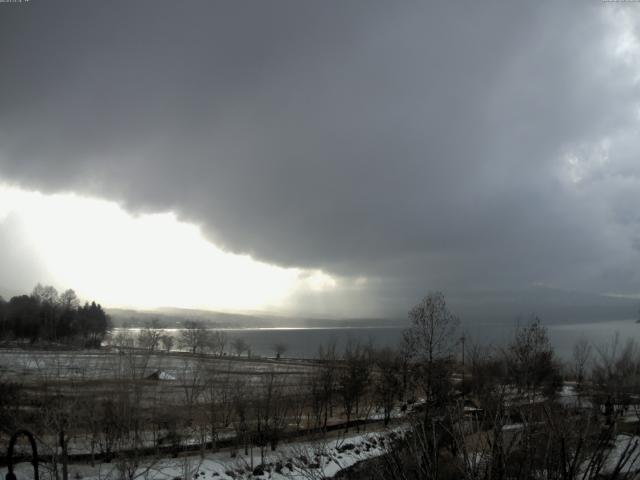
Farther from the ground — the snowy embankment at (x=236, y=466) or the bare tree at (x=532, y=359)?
the bare tree at (x=532, y=359)

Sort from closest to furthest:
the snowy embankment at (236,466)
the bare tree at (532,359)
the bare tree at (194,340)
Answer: the snowy embankment at (236,466), the bare tree at (532,359), the bare tree at (194,340)

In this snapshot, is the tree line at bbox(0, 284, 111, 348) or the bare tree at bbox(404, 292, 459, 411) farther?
the tree line at bbox(0, 284, 111, 348)

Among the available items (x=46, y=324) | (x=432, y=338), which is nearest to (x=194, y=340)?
(x=46, y=324)

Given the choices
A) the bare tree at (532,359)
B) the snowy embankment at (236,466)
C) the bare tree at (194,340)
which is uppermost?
the bare tree at (532,359)

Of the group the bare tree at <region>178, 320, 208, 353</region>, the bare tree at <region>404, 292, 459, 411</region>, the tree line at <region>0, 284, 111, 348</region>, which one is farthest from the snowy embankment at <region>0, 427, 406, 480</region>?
the bare tree at <region>178, 320, 208, 353</region>

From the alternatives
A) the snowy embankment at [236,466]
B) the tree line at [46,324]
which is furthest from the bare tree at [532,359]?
the tree line at [46,324]

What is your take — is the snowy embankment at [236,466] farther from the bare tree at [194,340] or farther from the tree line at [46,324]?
the bare tree at [194,340]

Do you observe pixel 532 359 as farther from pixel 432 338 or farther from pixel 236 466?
pixel 236 466

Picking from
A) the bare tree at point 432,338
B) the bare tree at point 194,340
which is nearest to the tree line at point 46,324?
the bare tree at point 194,340

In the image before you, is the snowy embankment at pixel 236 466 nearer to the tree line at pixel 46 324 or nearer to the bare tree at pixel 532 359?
the bare tree at pixel 532 359

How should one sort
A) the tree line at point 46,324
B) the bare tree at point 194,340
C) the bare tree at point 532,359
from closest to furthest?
the bare tree at point 532,359 → the tree line at point 46,324 → the bare tree at point 194,340

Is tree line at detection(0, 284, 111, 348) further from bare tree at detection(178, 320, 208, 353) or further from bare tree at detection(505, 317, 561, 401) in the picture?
bare tree at detection(505, 317, 561, 401)

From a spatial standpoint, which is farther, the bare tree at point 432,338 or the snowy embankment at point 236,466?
the bare tree at point 432,338

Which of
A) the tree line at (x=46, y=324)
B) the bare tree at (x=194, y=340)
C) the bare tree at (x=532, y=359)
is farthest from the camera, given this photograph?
the bare tree at (x=194, y=340)
